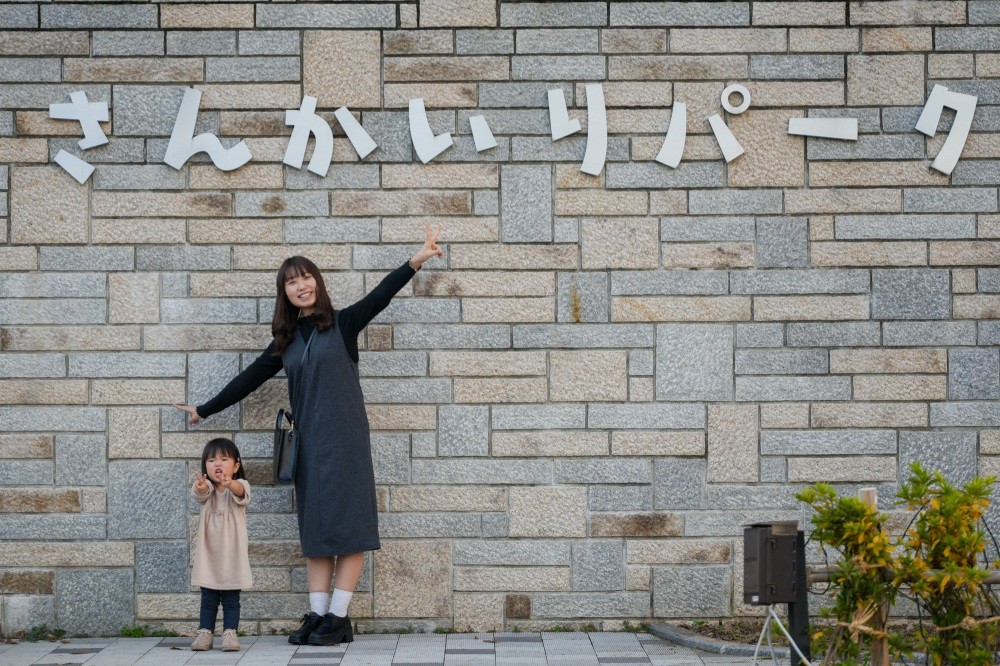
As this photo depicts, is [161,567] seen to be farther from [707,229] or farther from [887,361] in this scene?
[887,361]

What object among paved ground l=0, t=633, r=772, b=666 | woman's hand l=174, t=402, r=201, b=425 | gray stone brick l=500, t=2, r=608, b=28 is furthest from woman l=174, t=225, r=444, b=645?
gray stone brick l=500, t=2, r=608, b=28

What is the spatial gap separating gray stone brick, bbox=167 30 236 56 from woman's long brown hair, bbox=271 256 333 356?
1279 mm

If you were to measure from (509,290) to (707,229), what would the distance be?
1.11 metres

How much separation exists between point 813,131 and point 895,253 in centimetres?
79

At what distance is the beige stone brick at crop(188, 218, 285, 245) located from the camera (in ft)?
20.8

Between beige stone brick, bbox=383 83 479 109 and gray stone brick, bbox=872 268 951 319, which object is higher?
beige stone brick, bbox=383 83 479 109

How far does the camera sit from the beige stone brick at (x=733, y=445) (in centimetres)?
629

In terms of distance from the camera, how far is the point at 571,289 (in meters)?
6.32

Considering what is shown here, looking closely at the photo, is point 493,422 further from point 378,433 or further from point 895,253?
point 895,253

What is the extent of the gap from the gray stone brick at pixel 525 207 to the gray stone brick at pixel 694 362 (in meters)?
0.85

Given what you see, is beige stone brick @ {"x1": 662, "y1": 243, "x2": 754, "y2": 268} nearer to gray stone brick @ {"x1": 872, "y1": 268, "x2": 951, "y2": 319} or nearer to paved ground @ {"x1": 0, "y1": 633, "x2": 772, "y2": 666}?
gray stone brick @ {"x1": 872, "y1": 268, "x2": 951, "y2": 319}

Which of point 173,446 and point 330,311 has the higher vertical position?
point 330,311

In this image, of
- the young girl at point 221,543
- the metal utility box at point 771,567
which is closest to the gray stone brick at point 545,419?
the young girl at point 221,543

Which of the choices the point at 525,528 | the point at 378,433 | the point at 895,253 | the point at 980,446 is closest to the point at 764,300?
the point at 895,253
